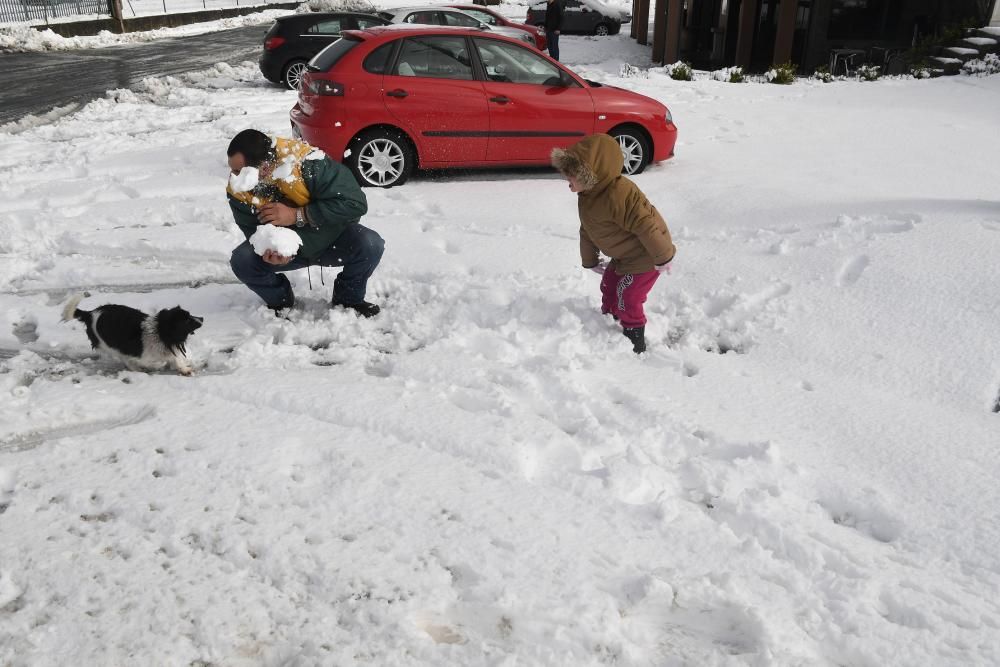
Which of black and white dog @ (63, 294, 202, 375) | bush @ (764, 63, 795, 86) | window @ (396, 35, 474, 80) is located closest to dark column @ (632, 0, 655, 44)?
bush @ (764, 63, 795, 86)

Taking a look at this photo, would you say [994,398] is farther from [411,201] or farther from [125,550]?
[411,201]

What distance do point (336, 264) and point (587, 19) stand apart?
23.1 metres

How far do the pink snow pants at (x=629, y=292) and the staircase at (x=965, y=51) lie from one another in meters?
11.4

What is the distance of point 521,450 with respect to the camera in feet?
9.59

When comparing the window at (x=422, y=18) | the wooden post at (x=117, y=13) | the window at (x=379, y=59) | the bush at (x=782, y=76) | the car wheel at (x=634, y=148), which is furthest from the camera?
the wooden post at (x=117, y=13)

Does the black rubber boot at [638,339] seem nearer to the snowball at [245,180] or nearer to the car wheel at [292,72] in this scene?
the snowball at [245,180]

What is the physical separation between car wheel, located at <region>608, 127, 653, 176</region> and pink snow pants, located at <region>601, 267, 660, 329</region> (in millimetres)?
3499

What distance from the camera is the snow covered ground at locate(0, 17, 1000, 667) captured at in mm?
2129

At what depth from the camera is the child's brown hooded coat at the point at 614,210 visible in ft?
11.0

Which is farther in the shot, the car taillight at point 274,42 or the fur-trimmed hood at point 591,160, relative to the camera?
the car taillight at point 274,42

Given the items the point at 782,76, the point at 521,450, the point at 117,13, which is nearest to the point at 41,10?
the point at 117,13

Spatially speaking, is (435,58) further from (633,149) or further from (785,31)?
(785,31)

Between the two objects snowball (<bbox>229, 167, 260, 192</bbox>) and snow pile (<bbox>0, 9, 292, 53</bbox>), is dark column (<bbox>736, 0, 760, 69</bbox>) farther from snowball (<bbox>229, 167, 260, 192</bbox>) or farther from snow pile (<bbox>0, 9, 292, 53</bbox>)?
snowball (<bbox>229, 167, 260, 192</bbox>)

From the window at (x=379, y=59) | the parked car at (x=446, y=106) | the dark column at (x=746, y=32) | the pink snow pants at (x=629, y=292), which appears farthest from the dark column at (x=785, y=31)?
the pink snow pants at (x=629, y=292)
